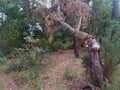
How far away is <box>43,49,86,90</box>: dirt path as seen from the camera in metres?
6.93

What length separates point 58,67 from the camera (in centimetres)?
850

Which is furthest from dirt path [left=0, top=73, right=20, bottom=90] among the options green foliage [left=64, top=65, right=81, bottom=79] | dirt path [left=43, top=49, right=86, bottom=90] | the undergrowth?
Answer: green foliage [left=64, top=65, right=81, bottom=79]

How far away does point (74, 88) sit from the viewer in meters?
6.51

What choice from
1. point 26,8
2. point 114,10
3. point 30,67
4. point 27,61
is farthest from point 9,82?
point 114,10

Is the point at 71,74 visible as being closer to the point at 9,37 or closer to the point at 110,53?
the point at 110,53

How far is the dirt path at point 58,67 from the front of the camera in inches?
273

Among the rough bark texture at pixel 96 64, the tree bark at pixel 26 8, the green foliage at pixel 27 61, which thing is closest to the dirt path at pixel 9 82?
the green foliage at pixel 27 61

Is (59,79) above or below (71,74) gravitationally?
below

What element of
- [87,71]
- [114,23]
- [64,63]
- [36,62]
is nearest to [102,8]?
[114,23]

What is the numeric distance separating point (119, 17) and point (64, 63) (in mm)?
4033

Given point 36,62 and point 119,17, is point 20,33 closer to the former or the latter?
point 36,62

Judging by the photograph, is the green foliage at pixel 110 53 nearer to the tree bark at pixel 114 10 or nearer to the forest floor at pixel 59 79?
the forest floor at pixel 59 79

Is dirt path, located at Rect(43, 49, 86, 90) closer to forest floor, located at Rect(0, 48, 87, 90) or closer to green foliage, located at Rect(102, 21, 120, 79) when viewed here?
forest floor, located at Rect(0, 48, 87, 90)

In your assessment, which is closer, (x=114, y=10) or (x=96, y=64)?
(x=96, y=64)
